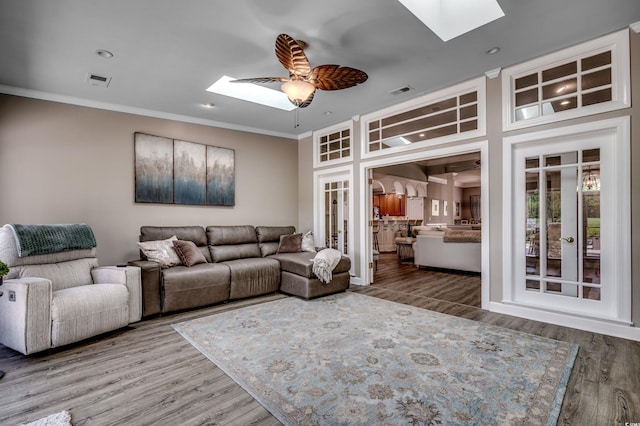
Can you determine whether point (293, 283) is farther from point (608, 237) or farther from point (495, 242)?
point (608, 237)

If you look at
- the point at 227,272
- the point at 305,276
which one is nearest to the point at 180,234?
the point at 227,272

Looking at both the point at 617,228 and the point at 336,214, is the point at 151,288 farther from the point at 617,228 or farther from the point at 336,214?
the point at 617,228

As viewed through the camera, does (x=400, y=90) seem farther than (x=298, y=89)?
Yes

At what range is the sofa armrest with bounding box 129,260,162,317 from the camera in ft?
11.7

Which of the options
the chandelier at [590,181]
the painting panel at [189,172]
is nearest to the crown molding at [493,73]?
the chandelier at [590,181]

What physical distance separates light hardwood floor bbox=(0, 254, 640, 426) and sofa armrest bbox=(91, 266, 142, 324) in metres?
0.18

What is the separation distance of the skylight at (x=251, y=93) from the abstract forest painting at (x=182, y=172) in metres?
1.36

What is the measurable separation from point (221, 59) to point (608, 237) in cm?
438

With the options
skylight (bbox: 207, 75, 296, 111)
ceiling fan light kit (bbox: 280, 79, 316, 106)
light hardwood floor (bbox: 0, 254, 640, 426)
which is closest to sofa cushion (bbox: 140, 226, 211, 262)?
light hardwood floor (bbox: 0, 254, 640, 426)

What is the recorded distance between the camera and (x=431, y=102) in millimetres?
4387

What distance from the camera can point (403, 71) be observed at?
367 cm

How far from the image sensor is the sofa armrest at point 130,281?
10.8 feet

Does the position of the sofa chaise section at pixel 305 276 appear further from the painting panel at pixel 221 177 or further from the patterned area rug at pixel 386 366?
the painting panel at pixel 221 177

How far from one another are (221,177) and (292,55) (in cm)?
335
